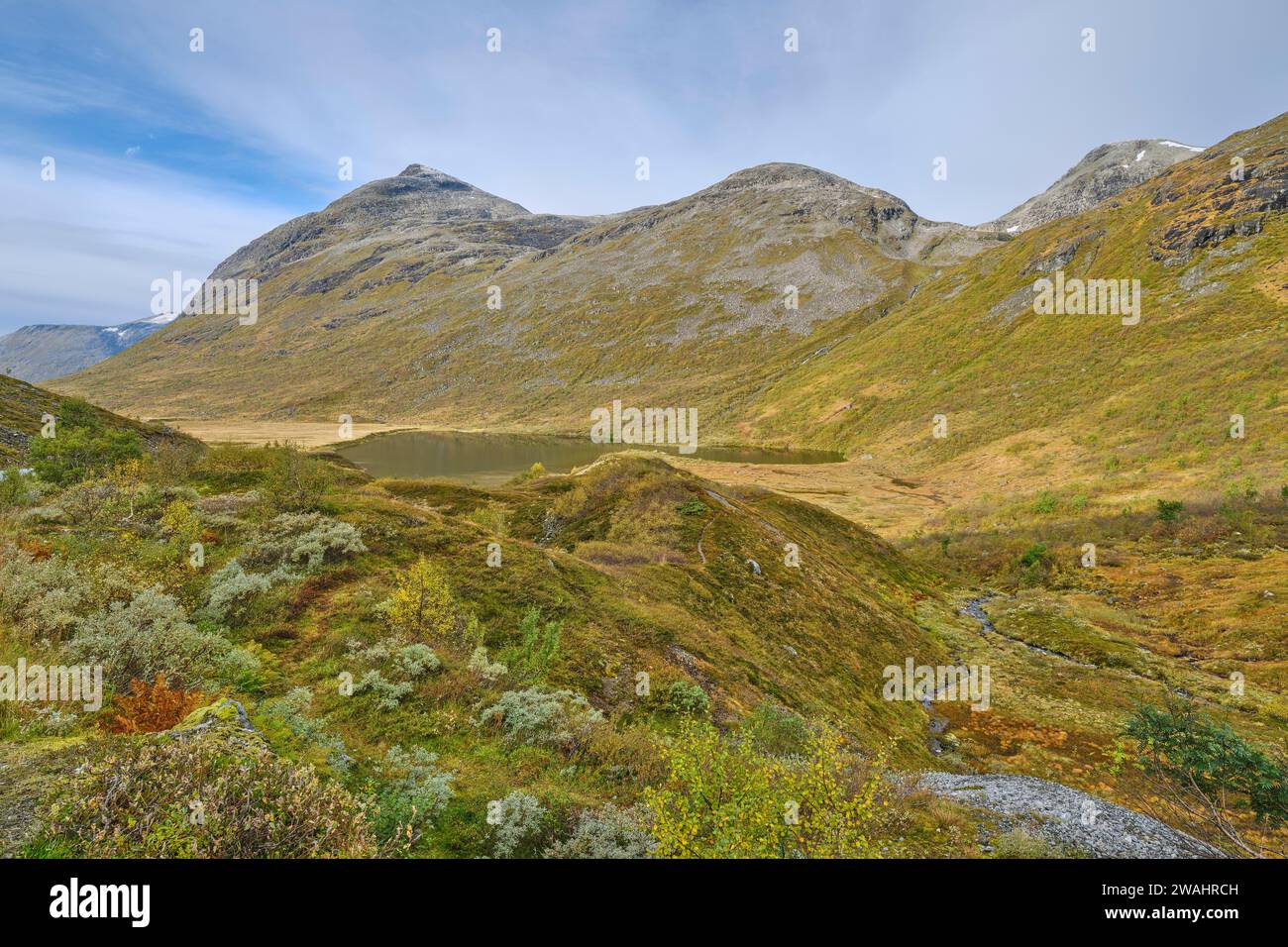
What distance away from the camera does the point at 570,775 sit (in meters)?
7.80

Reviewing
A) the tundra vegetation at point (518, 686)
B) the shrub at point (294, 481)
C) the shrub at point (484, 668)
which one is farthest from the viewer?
the shrub at point (294, 481)

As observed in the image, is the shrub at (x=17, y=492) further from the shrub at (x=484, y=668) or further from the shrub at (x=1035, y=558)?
the shrub at (x=1035, y=558)

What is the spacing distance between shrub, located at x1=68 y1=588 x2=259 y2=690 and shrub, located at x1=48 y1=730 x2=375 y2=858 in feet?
9.83

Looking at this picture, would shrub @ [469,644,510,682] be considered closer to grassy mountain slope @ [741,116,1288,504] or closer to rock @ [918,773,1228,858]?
rock @ [918,773,1228,858]

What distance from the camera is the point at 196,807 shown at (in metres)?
3.96

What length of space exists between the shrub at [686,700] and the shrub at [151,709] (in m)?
7.91

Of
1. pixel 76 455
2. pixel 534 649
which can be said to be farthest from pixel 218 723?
pixel 76 455

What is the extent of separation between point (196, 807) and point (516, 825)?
10.8 ft

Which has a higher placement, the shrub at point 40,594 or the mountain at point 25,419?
the mountain at point 25,419

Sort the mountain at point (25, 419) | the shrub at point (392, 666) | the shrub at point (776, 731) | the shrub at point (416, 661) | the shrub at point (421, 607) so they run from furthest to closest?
the mountain at point (25, 419)
the shrub at point (421, 607)
the shrub at point (776, 731)
the shrub at point (416, 661)
the shrub at point (392, 666)

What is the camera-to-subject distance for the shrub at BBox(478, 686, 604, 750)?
8484 mm

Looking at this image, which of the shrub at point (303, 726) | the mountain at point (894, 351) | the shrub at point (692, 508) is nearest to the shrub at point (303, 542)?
the shrub at point (303, 726)

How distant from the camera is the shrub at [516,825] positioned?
230 inches

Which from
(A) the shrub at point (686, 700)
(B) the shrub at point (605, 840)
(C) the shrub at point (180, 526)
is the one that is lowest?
(A) the shrub at point (686, 700)
